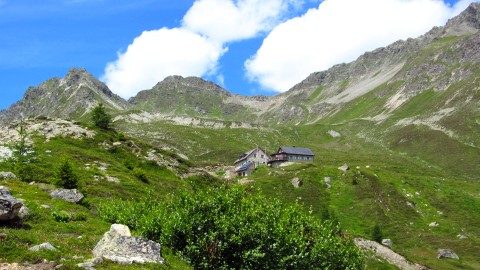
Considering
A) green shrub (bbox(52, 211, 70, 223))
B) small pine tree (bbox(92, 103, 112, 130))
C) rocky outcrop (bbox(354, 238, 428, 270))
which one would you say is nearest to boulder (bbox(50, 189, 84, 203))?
green shrub (bbox(52, 211, 70, 223))

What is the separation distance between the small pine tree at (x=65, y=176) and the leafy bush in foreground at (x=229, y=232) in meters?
15.7

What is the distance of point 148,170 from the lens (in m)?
90.4

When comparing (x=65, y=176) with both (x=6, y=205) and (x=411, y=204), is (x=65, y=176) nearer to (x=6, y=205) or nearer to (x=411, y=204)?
(x=6, y=205)

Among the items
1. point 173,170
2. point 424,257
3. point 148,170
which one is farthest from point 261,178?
point 424,257

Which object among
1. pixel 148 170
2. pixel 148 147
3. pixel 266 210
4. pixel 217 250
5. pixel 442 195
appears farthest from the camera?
pixel 442 195

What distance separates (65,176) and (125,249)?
3007 centimetres

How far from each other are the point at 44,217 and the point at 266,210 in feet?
59.6

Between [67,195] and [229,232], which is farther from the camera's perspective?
[67,195]

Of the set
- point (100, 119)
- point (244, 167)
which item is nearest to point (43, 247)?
point (100, 119)

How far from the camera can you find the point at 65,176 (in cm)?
5088

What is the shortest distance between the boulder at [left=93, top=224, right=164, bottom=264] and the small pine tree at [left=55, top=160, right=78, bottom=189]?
28.1 meters

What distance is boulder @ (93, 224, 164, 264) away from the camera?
78.6ft

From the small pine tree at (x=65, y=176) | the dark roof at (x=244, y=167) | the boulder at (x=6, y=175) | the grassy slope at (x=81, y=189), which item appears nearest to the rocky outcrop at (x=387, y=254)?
the grassy slope at (x=81, y=189)

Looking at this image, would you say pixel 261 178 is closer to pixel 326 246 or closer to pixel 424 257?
pixel 424 257
